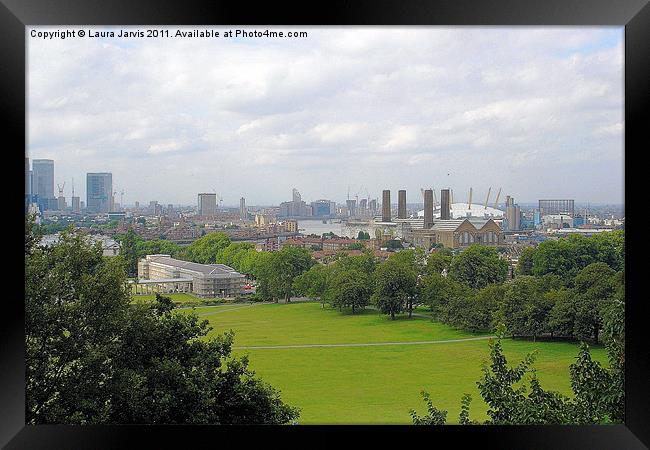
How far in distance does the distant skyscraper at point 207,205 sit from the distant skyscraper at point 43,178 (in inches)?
33.9

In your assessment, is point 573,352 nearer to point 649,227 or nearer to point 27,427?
point 649,227

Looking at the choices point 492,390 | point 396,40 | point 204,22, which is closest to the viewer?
point 204,22

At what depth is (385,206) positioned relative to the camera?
153 inches

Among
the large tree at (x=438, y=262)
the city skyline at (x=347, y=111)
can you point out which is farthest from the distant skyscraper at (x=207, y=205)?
the large tree at (x=438, y=262)

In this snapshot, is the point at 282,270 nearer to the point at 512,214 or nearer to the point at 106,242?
Result: the point at 106,242

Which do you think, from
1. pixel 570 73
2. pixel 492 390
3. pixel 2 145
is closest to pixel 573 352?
pixel 492 390

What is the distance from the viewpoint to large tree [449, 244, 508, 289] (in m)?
3.93

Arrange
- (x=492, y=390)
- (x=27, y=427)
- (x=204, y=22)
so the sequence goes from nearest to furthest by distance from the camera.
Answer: (x=204, y=22), (x=27, y=427), (x=492, y=390)

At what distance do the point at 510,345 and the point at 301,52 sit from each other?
2255 millimetres

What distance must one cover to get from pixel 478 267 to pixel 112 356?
2255 millimetres

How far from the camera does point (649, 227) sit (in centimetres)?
201

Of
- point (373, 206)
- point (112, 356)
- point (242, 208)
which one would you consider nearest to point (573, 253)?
point (373, 206)

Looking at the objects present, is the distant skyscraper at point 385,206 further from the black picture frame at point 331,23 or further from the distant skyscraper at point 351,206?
the black picture frame at point 331,23

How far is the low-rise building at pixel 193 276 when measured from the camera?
3832mm
